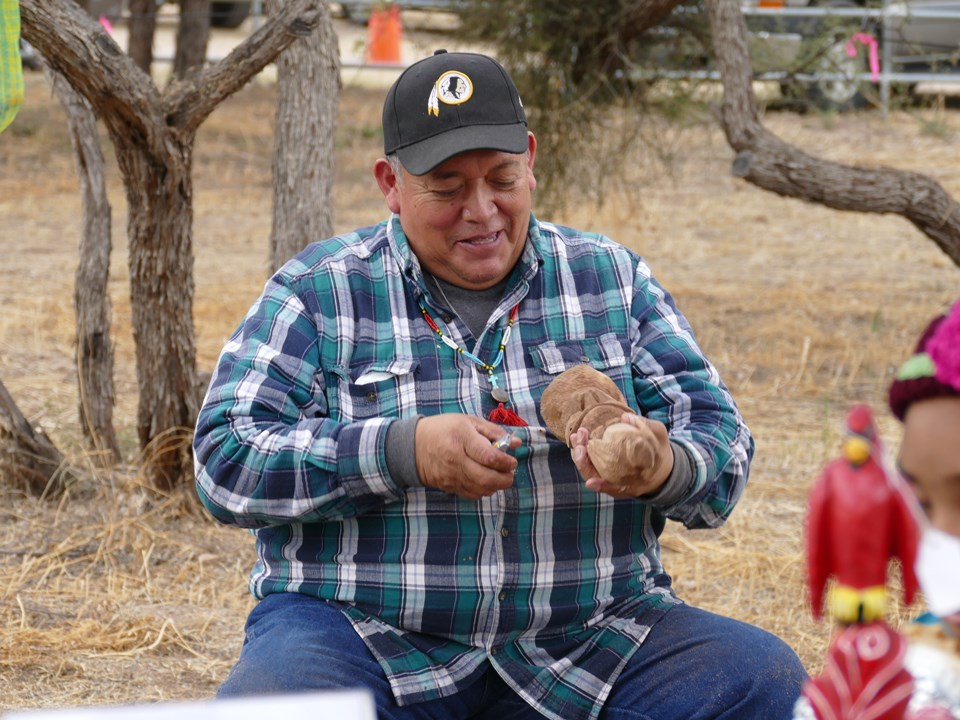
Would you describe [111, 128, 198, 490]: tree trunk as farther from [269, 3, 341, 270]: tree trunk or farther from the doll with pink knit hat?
the doll with pink knit hat

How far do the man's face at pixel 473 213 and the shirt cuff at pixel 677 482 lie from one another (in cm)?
46

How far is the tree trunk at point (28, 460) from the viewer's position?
4.25 meters

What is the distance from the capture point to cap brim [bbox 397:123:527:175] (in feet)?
8.20

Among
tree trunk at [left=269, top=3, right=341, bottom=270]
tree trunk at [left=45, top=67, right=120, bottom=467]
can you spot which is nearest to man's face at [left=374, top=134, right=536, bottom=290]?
tree trunk at [left=269, top=3, right=341, bottom=270]

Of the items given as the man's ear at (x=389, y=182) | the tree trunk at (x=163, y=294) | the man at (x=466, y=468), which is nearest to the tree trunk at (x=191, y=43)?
the tree trunk at (x=163, y=294)

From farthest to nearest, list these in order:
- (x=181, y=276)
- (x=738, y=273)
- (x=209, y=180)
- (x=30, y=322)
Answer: (x=209, y=180) → (x=738, y=273) → (x=30, y=322) → (x=181, y=276)

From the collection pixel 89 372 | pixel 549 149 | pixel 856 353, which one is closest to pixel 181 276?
pixel 89 372

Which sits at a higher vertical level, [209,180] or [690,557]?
[209,180]

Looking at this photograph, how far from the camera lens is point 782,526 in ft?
14.7

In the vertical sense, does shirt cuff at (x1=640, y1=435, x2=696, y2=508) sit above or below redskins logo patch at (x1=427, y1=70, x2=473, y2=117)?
below

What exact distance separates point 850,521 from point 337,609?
4.50 feet

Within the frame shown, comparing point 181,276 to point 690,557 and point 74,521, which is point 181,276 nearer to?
point 74,521

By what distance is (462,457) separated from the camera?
218 centimetres

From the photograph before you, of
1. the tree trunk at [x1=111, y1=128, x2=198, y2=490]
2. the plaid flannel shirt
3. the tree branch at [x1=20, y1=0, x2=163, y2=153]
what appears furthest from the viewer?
the tree trunk at [x1=111, y1=128, x2=198, y2=490]
